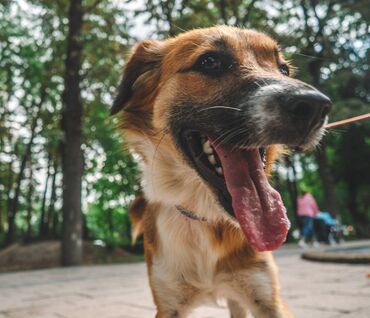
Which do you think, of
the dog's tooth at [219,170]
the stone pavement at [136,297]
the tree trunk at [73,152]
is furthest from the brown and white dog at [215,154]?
the tree trunk at [73,152]

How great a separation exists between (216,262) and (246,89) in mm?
1104

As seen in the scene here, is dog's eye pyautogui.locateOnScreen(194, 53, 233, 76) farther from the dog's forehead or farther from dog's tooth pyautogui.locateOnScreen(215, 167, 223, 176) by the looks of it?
dog's tooth pyautogui.locateOnScreen(215, 167, 223, 176)

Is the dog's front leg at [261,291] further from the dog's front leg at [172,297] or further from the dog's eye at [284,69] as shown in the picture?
the dog's eye at [284,69]

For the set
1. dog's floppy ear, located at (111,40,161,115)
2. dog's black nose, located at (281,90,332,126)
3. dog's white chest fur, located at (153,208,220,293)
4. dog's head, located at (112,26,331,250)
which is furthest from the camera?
dog's floppy ear, located at (111,40,161,115)

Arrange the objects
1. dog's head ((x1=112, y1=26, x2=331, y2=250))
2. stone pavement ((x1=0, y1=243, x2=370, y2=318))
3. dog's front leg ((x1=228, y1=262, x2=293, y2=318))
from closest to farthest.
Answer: dog's head ((x1=112, y1=26, x2=331, y2=250)) < dog's front leg ((x1=228, y1=262, x2=293, y2=318)) < stone pavement ((x1=0, y1=243, x2=370, y2=318))

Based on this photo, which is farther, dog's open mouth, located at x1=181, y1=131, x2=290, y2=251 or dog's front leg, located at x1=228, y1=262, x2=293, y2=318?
dog's front leg, located at x1=228, y1=262, x2=293, y2=318

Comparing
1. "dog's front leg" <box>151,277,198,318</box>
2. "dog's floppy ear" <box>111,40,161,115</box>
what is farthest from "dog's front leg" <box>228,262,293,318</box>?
"dog's floppy ear" <box>111,40,161,115</box>

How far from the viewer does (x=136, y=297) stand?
5.18m

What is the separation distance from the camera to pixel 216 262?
9.21ft

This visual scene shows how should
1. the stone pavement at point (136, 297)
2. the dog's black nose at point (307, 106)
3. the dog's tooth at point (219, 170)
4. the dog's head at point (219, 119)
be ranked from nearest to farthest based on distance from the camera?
the dog's black nose at point (307, 106)
the dog's head at point (219, 119)
the dog's tooth at point (219, 170)
the stone pavement at point (136, 297)

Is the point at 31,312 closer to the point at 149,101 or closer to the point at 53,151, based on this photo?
the point at 149,101

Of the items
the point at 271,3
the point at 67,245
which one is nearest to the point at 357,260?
the point at 67,245

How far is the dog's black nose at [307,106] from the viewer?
2100 mm

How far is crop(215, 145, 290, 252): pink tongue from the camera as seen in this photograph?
7.45 ft
